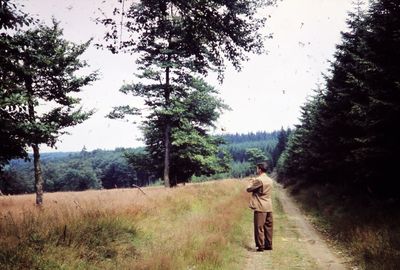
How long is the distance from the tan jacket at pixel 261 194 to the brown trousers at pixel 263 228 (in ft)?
0.55

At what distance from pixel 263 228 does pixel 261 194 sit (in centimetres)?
93

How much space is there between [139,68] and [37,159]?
9.24m

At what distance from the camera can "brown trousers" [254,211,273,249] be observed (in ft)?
31.0

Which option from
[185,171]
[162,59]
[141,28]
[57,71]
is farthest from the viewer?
[185,171]

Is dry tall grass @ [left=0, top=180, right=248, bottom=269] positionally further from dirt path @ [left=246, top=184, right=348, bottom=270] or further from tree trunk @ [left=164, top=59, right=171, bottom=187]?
tree trunk @ [left=164, top=59, right=171, bottom=187]

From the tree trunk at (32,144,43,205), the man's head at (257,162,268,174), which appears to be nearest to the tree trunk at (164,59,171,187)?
the tree trunk at (32,144,43,205)

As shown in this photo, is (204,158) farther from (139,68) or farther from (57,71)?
(57,71)

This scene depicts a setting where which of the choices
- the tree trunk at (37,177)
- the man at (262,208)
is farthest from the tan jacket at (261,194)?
the tree trunk at (37,177)

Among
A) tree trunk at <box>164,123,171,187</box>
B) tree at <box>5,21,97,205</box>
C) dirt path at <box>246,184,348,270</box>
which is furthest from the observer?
tree trunk at <box>164,123,171,187</box>

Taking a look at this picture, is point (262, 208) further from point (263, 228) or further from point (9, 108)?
point (9, 108)

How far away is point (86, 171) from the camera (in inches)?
4614

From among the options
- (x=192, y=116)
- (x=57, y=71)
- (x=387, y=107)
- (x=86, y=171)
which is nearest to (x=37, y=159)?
(x=57, y=71)

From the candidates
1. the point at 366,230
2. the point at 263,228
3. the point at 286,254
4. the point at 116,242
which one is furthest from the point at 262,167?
the point at 116,242

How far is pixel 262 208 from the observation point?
378 inches
